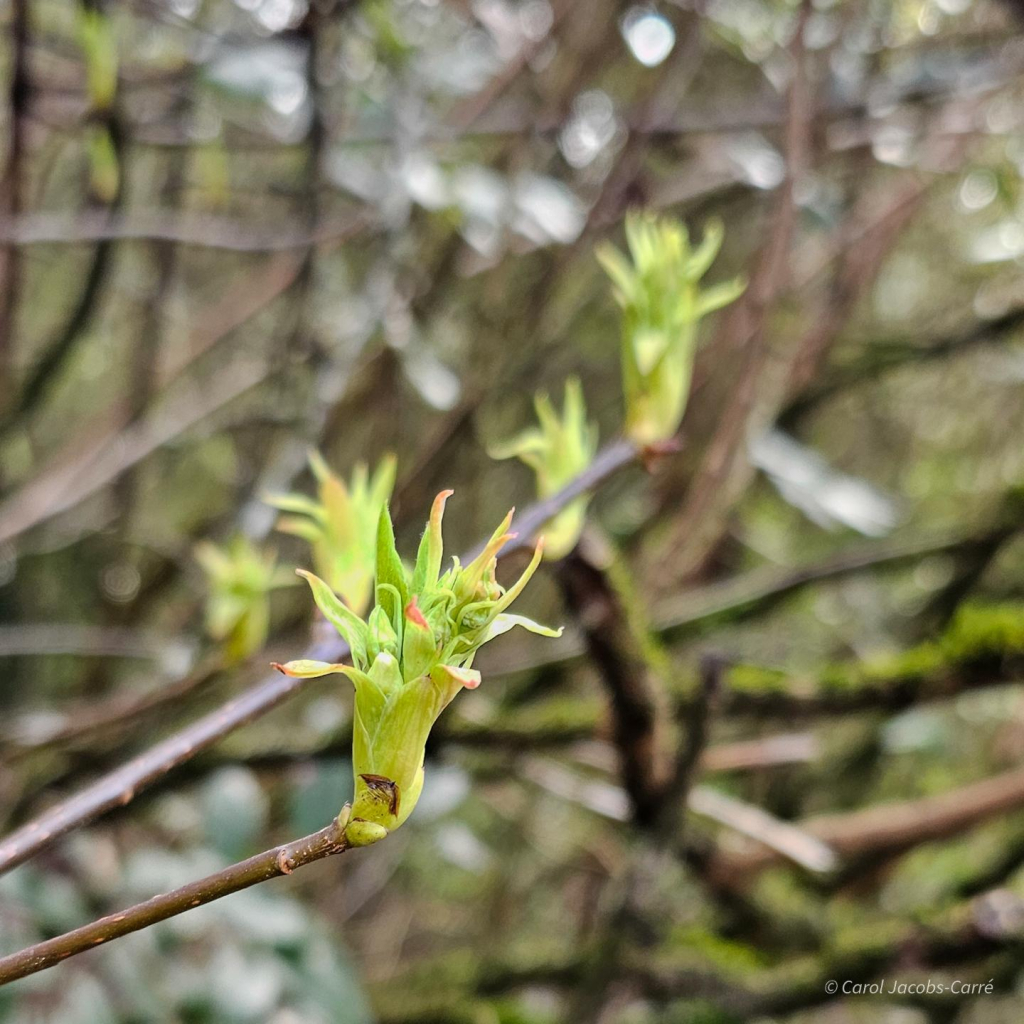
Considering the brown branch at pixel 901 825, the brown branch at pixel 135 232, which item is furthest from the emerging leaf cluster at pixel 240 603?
the brown branch at pixel 901 825

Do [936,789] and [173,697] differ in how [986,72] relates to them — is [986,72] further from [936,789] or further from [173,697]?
[173,697]

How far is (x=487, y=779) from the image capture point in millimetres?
1018

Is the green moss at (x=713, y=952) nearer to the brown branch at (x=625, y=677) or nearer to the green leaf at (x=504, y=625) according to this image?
the brown branch at (x=625, y=677)

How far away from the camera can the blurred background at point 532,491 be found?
737 millimetres

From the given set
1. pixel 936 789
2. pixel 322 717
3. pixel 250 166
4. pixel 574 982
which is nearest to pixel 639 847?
pixel 574 982

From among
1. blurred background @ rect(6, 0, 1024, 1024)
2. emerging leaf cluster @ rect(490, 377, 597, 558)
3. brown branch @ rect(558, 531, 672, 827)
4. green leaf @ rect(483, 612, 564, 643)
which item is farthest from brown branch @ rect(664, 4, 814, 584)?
green leaf @ rect(483, 612, 564, 643)

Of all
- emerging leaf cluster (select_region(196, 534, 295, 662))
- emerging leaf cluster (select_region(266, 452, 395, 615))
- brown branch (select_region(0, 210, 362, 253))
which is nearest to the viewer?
emerging leaf cluster (select_region(266, 452, 395, 615))

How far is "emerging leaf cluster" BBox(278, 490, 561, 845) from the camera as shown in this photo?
22 centimetres

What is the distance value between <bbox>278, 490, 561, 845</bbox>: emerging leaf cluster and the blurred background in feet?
1.08

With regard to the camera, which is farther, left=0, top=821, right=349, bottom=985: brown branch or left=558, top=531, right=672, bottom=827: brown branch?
left=558, top=531, right=672, bottom=827: brown branch

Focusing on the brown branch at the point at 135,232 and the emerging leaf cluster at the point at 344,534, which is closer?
the emerging leaf cluster at the point at 344,534

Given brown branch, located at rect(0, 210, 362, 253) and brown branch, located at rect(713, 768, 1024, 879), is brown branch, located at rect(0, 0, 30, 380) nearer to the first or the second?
brown branch, located at rect(0, 210, 362, 253)

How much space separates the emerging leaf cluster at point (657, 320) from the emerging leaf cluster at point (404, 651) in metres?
0.23

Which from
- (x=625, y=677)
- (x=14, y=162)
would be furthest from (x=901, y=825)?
(x=14, y=162)
